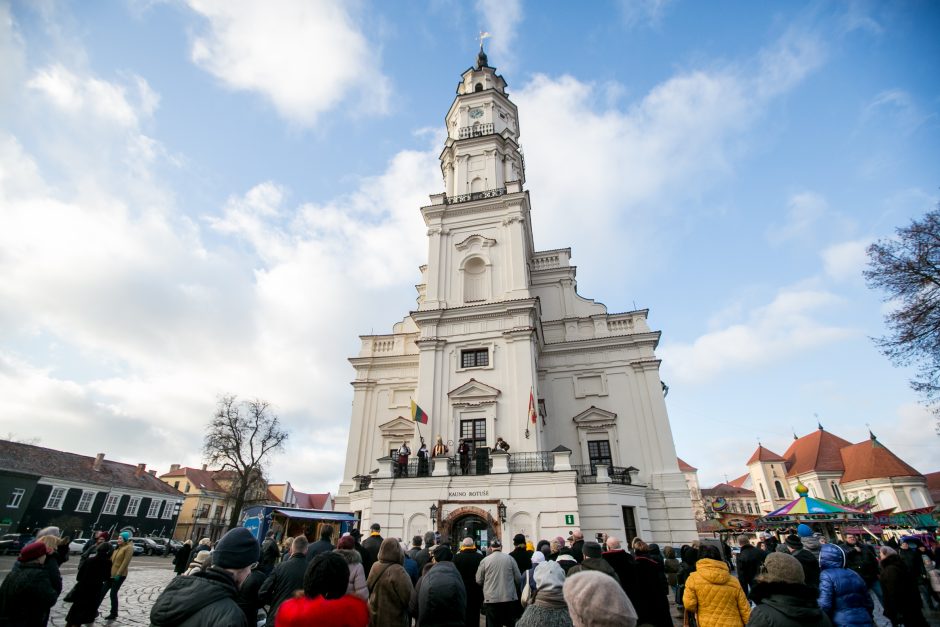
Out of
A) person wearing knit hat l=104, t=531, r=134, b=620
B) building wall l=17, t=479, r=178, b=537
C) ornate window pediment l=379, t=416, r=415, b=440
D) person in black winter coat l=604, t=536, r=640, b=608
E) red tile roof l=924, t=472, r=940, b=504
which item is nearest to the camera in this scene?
person in black winter coat l=604, t=536, r=640, b=608

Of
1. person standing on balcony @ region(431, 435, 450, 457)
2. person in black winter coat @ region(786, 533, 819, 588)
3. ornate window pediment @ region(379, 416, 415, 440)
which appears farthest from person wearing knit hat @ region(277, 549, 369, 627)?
ornate window pediment @ region(379, 416, 415, 440)

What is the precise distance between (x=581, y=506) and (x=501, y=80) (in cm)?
3230

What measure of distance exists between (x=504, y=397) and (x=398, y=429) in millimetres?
7148

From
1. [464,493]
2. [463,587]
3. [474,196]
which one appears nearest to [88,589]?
[463,587]

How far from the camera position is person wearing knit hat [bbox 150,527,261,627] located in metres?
2.83

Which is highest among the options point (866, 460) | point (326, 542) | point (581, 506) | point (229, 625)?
point (866, 460)

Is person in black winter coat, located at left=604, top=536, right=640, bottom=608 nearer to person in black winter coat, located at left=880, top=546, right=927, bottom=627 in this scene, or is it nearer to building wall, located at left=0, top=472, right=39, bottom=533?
person in black winter coat, located at left=880, top=546, right=927, bottom=627

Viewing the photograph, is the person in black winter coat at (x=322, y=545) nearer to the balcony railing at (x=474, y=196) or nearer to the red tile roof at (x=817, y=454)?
the balcony railing at (x=474, y=196)

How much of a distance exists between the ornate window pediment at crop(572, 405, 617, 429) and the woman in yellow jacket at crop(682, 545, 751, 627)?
62.4ft

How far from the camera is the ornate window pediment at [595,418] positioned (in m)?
23.7

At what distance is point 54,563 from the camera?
19.1 ft

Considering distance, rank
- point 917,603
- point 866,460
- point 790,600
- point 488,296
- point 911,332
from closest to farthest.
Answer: point 790,600 → point 917,603 → point 911,332 → point 488,296 → point 866,460

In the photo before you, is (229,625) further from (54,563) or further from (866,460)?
(866,460)

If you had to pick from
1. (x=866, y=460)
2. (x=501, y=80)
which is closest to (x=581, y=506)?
(x=501, y=80)
